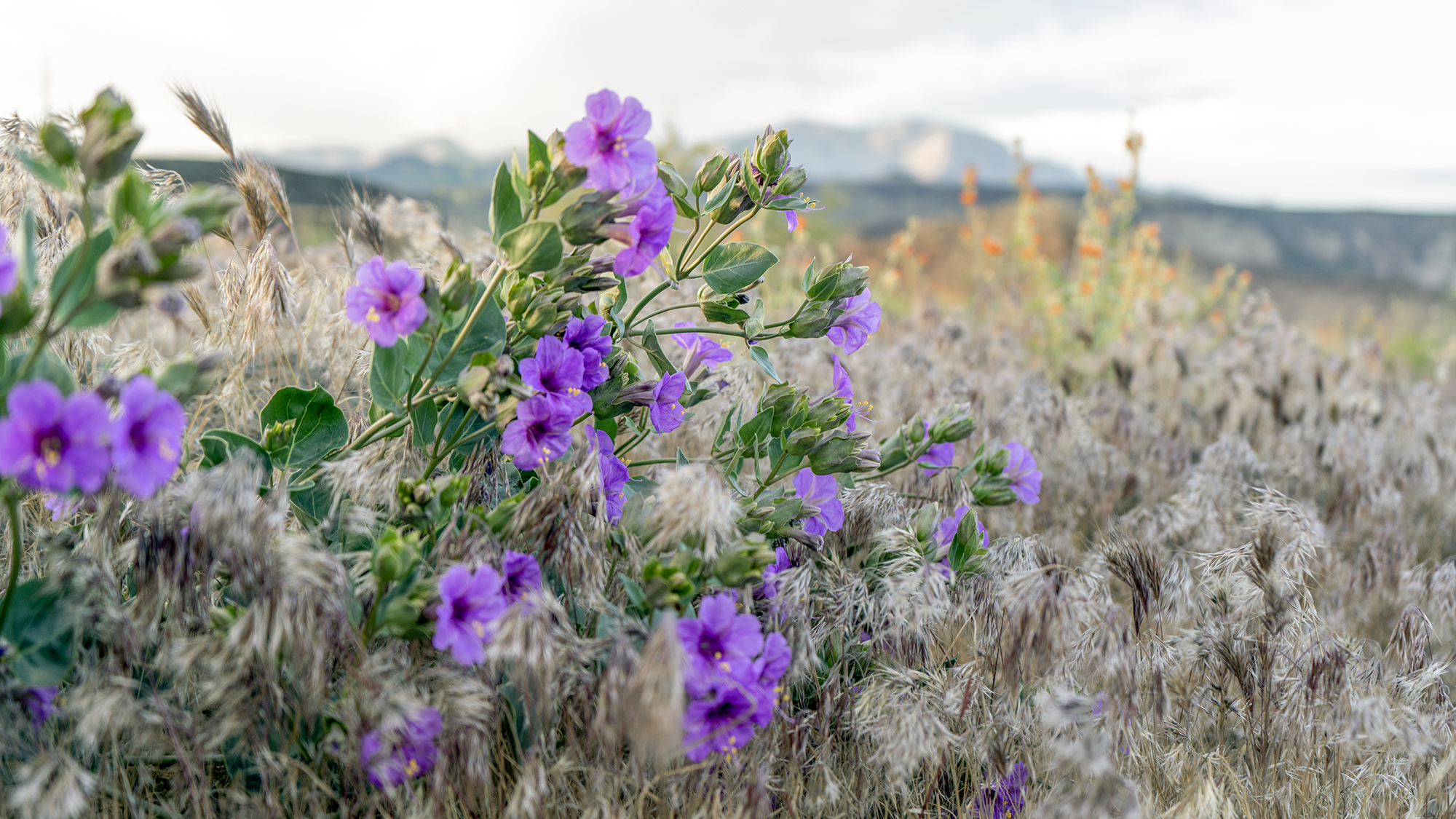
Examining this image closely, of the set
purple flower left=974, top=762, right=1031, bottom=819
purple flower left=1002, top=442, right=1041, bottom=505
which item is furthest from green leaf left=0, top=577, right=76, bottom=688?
purple flower left=1002, top=442, right=1041, bottom=505

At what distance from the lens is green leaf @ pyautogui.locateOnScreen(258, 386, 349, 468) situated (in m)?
1.56

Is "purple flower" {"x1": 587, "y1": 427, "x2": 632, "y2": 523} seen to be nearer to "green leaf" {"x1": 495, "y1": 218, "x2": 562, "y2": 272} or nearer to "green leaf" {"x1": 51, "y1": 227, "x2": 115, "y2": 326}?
"green leaf" {"x1": 495, "y1": 218, "x2": 562, "y2": 272}

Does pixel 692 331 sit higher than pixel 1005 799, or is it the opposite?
pixel 692 331

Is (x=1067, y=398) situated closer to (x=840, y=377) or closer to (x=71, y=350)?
(x=840, y=377)

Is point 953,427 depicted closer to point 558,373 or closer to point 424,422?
point 558,373

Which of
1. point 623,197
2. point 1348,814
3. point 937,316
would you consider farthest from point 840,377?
point 937,316

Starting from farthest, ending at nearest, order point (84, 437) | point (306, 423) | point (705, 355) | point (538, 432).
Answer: point (705, 355)
point (306, 423)
point (538, 432)
point (84, 437)

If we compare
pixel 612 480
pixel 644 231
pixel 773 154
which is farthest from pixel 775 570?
pixel 773 154

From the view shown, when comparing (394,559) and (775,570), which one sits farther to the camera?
(775,570)

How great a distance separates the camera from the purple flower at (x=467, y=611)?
3.97ft

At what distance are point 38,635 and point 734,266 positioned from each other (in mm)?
1277

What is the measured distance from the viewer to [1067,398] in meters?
3.07

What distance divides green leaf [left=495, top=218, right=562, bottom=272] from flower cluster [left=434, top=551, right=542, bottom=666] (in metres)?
0.50

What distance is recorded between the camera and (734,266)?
1679mm
